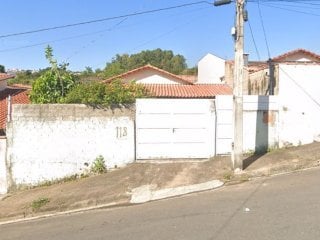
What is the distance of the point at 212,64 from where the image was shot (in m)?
39.6

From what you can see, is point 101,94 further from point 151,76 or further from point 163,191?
point 151,76

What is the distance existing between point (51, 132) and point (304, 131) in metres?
8.59

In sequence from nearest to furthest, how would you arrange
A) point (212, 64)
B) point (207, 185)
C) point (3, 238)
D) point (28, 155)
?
1. point (3, 238)
2. point (207, 185)
3. point (28, 155)
4. point (212, 64)

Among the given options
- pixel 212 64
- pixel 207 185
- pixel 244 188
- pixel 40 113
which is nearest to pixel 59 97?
pixel 40 113

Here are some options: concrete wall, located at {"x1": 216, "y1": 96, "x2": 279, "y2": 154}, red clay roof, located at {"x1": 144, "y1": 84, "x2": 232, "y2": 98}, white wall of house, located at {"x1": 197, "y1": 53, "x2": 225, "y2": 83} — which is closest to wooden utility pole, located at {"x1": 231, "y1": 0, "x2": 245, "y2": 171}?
concrete wall, located at {"x1": 216, "y1": 96, "x2": 279, "y2": 154}

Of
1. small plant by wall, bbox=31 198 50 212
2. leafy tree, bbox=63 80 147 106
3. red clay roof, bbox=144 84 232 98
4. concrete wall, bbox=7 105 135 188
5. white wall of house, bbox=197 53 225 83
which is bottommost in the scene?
small plant by wall, bbox=31 198 50 212

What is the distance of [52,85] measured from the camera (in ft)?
47.3

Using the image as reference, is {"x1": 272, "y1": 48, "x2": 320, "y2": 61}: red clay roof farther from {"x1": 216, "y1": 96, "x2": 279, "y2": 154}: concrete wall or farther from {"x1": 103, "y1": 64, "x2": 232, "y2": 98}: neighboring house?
{"x1": 216, "y1": 96, "x2": 279, "y2": 154}: concrete wall

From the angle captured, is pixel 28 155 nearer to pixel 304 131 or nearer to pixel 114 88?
pixel 114 88

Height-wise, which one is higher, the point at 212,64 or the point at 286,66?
the point at 212,64

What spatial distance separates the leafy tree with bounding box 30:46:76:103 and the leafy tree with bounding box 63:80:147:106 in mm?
1046

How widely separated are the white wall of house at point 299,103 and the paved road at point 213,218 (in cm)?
389

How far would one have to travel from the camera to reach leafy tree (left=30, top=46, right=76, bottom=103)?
14.2 metres

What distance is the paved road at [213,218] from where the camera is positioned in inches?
255
